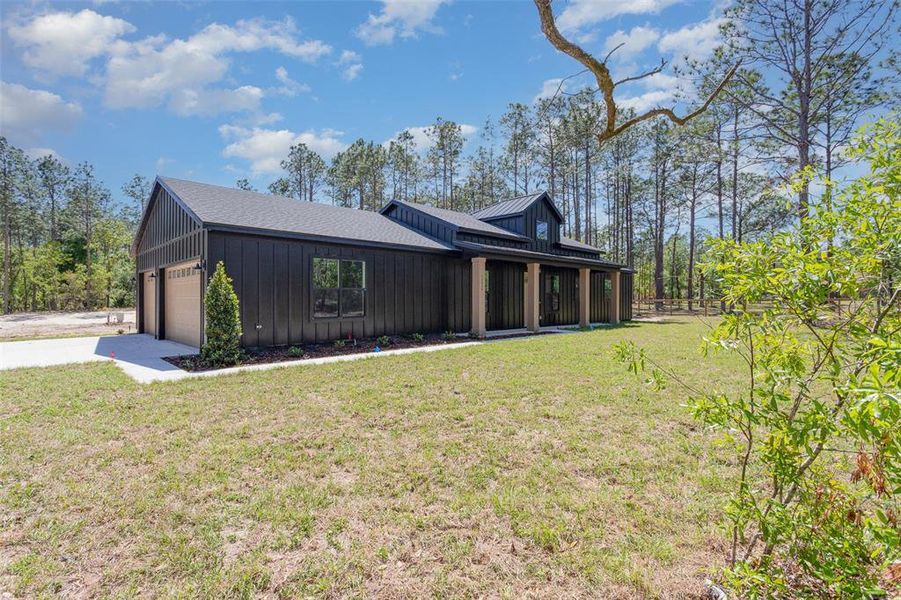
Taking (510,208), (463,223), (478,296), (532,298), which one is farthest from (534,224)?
(478,296)

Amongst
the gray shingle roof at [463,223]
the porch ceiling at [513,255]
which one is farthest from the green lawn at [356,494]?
the gray shingle roof at [463,223]

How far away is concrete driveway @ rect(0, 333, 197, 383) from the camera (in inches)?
277

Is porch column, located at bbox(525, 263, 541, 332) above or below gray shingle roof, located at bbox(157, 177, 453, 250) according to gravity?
below

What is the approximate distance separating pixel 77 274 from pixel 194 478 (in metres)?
31.9

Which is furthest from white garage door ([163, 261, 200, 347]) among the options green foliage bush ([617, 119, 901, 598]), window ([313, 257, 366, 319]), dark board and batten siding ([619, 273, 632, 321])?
dark board and batten siding ([619, 273, 632, 321])

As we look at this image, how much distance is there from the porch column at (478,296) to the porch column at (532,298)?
2.44 metres

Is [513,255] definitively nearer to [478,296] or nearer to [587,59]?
[478,296]

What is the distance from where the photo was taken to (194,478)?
9.86 ft

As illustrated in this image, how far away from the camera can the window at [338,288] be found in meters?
9.84

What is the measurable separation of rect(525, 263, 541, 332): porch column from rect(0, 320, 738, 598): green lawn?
27.0ft

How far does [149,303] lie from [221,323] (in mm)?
7969

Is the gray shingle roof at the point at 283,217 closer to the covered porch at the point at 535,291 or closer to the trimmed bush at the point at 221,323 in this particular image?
the trimmed bush at the point at 221,323

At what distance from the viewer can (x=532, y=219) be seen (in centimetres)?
1630

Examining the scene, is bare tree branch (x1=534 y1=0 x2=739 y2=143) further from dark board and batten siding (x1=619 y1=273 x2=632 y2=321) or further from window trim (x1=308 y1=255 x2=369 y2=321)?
dark board and batten siding (x1=619 y1=273 x2=632 y2=321)
